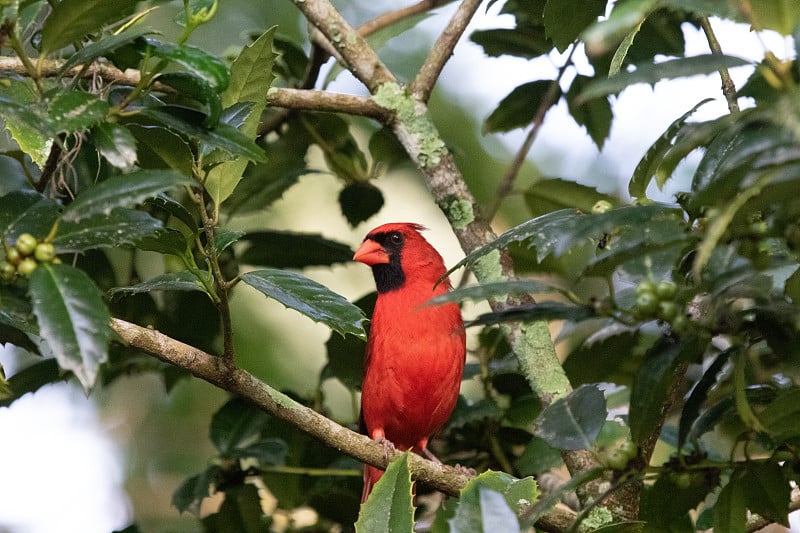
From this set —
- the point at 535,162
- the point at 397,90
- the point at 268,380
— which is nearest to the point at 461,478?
the point at 397,90

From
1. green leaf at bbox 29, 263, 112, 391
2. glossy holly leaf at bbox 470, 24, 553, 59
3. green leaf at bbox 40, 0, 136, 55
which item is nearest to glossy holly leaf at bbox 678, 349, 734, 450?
green leaf at bbox 29, 263, 112, 391

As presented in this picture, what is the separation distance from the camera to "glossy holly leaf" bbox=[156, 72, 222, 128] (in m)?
1.48

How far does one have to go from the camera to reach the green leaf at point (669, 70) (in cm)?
114

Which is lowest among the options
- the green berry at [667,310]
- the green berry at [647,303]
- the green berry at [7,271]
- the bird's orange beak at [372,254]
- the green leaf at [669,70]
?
the green berry at [667,310]

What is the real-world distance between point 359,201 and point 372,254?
32 cm

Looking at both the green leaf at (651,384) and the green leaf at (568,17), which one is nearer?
the green leaf at (651,384)

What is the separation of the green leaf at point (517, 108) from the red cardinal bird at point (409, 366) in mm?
575

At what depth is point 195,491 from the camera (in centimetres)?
274

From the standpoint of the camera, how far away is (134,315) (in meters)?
2.90

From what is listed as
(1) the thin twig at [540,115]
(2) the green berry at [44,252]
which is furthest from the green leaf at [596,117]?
(2) the green berry at [44,252]

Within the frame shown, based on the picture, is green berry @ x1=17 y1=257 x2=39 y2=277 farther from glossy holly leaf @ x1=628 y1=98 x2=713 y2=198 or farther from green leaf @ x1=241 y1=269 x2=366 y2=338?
glossy holly leaf @ x1=628 y1=98 x2=713 y2=198

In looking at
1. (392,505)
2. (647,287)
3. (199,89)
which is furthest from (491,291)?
(199,89)

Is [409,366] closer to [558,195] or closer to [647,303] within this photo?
[558,195]

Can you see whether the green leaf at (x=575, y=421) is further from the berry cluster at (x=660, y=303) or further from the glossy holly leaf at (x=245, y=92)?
the glossy holly leaf at (x=245, y=92)
